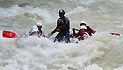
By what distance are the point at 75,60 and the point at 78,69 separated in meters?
0.44

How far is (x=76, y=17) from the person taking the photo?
1221 centimetres

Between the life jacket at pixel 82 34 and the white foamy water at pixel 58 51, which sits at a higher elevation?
the life jacket at pixel 82 34

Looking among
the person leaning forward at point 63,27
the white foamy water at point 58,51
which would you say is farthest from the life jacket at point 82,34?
the person leaning forward at point 63,27

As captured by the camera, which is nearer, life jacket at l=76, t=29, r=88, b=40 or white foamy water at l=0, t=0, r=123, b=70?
white foamy water at l=0, t=0, r=123, b=70

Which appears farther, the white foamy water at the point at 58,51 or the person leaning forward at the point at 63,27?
the person leaning forward at the point at 63,27

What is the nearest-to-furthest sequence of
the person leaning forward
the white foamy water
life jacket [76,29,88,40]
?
the white foamy water → the person leaning forward → life jacket [76,29,88,40]

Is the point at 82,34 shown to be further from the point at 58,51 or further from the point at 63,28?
the point at 58,51

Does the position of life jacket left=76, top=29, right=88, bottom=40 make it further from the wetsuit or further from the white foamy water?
the wetsuit

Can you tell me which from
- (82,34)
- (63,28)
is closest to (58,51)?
(63,28)

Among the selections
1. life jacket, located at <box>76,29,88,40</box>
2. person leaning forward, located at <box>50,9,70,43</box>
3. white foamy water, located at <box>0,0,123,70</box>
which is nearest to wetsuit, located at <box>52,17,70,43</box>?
person leaning forward, located at <box>50,9,70,43</box>

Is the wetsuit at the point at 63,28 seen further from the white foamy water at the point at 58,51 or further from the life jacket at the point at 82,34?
the life jacket at the point at 82,34

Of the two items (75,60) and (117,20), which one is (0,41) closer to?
(75,60)

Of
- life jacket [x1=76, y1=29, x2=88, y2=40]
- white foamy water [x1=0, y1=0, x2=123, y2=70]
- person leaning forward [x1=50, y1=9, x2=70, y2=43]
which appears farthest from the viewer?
life jacket [x1=76, y1=29, x2=88, y2=40]

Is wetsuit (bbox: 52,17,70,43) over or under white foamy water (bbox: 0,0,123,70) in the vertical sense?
over
